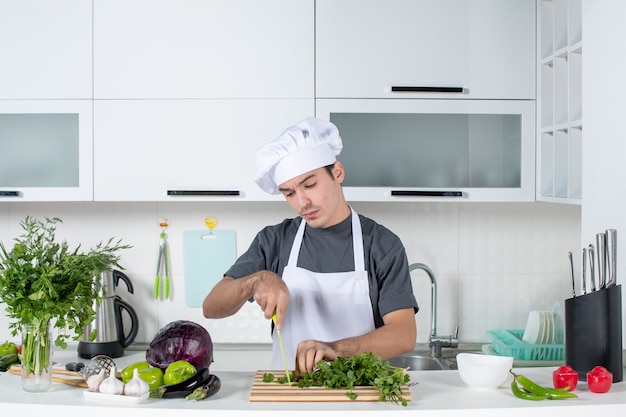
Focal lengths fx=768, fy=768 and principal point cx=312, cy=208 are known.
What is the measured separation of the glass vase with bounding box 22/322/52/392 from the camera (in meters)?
1.82

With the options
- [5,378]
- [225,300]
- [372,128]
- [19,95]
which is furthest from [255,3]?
[5,378]

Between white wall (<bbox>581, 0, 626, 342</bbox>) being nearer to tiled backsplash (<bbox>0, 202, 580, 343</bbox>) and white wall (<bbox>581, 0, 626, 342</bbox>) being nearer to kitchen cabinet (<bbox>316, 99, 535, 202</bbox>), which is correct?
kitchen cabinet (<bbox>316, 99, 535, 202</bbox>)

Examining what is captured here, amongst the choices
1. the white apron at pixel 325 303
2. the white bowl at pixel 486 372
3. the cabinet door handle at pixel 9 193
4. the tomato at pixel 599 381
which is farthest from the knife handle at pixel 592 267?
the cabinet door handle at pixel 9 193

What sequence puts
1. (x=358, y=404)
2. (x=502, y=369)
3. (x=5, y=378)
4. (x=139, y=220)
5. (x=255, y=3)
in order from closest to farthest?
(x=358, y=404)
(x=502, y=369)
(x=5, y=378)
(x=255, y=3)
(x=139, y=220)

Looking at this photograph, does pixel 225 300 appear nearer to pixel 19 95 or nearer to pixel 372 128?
pixel 372 128

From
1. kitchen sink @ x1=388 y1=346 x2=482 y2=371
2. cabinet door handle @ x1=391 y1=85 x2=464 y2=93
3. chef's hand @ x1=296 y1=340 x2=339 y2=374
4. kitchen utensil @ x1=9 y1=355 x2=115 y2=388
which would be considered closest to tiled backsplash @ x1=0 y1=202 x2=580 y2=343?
kitchen sink @ x1=388 y1=346 x2=482 y2=371

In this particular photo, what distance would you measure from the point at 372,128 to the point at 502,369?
1299 millimetres

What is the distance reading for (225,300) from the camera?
6.95 ft

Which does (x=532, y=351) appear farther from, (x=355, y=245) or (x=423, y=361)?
(x=355, y=245)

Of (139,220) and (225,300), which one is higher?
(139,220)

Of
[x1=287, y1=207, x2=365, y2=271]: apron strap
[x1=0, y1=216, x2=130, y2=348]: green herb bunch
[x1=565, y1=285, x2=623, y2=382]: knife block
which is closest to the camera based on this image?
[x1=0, y1=216, x2=130, y2=348]: green herb bunch

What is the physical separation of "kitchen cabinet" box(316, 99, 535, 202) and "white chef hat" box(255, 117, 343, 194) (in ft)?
2.13

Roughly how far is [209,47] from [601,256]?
1573 mm

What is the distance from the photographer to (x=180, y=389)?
177cm
